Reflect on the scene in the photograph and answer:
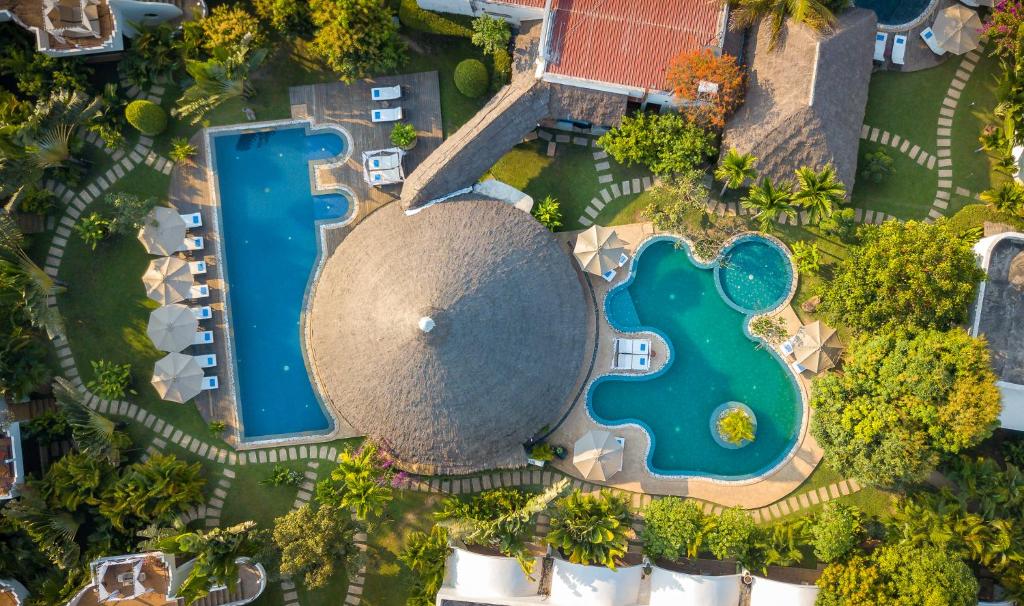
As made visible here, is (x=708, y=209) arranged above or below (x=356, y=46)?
below

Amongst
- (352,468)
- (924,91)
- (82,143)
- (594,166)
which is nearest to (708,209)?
(594,166)

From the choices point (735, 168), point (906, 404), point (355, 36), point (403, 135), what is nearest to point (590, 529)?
point (906, 404)

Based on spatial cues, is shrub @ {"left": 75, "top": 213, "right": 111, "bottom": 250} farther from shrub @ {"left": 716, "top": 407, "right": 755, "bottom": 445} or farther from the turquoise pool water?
shrub @ {"left": 716, "top": 407, "right": 755, "bottom": 445}

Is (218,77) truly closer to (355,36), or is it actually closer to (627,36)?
(355,36)

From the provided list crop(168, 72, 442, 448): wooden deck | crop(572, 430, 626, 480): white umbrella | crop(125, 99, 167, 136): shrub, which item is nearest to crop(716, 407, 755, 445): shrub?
crop(572, 430, 626, 480): white umbrella

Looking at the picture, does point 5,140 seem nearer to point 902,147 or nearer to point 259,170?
point 259,170
